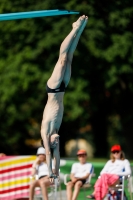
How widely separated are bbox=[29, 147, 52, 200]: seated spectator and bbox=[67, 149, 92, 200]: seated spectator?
0.44m

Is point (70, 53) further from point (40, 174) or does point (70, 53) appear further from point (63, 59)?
point (40, 174)

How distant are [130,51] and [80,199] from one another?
12.4 meters

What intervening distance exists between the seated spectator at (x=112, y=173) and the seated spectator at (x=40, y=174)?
901 millimetres

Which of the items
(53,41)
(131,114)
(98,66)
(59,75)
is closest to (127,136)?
(131,114)

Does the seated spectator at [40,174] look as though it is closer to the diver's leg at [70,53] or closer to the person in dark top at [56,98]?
the person in dark top at [56,98]

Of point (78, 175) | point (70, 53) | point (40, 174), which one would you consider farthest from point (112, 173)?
point (70, 53)

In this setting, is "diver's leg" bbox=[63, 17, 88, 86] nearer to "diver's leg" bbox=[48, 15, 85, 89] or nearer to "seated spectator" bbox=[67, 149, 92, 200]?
"diver's leg" bbox=[48, 15, 85, 89]

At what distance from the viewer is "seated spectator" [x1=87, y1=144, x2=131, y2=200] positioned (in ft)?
45.1

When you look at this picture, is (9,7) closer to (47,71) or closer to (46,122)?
(47,71)

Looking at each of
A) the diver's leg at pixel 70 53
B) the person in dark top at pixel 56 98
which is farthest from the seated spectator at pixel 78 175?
the diver's leg at pixel 70 53

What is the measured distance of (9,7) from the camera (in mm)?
26891

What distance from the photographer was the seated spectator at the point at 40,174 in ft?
47.1

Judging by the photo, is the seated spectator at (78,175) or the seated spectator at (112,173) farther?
the seated spectator at (78,175)

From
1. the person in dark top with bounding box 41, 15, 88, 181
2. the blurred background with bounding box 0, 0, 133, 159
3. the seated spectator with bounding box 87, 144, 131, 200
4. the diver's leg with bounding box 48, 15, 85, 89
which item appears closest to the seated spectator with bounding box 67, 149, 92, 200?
the seated spectator with bounding box 87, 144, 131, 200
